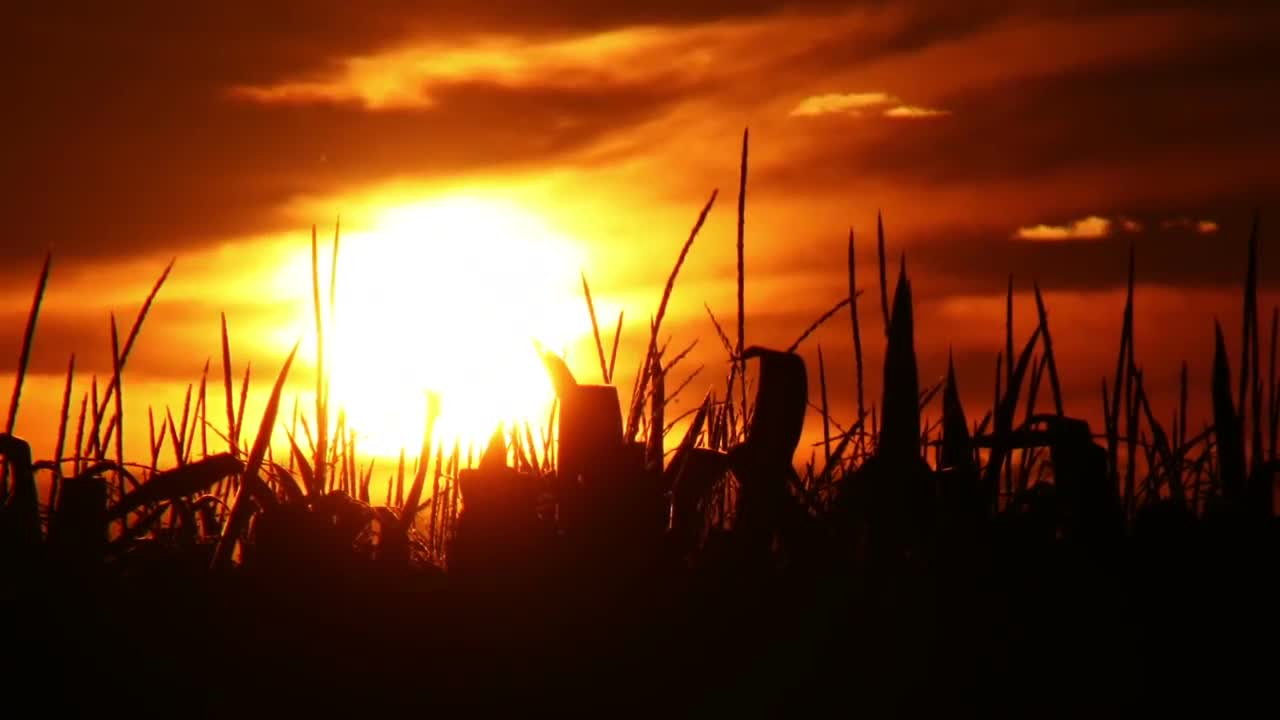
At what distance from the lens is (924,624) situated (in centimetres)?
145

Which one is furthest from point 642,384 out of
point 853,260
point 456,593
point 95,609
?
point 95,609

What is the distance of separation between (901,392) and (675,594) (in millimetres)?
431

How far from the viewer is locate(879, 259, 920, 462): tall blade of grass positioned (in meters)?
1.69

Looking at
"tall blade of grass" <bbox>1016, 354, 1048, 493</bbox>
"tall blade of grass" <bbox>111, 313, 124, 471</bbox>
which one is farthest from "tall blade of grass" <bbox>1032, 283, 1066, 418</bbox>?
"tall blade of grass" <bbox>111, 313, 124, 471</bbox>

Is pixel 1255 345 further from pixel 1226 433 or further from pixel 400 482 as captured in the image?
pixel 400 482

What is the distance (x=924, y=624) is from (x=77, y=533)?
1107mm

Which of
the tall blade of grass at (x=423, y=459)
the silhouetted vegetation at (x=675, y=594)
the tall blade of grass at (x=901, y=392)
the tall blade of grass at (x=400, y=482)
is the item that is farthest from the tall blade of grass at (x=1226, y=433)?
the tall blade of grass at (x=400, y=482)

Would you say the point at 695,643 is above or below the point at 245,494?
below

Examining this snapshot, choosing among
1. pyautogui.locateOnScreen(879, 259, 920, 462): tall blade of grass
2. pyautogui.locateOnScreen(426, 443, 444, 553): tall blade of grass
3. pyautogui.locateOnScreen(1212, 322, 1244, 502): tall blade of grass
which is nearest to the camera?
pyautogui.locateOnScreen(879, 259, 920, 462): tall blade of grass

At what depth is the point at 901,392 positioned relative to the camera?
170 cm

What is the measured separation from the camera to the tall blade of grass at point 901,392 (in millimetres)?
1688

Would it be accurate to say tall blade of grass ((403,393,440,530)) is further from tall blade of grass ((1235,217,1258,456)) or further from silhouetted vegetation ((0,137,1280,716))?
tall blade of grass ((1235,217,1258,456))

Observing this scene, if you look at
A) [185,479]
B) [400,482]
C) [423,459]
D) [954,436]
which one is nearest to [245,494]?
[185,479]

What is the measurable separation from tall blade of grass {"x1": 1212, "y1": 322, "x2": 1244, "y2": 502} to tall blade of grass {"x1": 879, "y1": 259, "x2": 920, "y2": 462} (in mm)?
591
